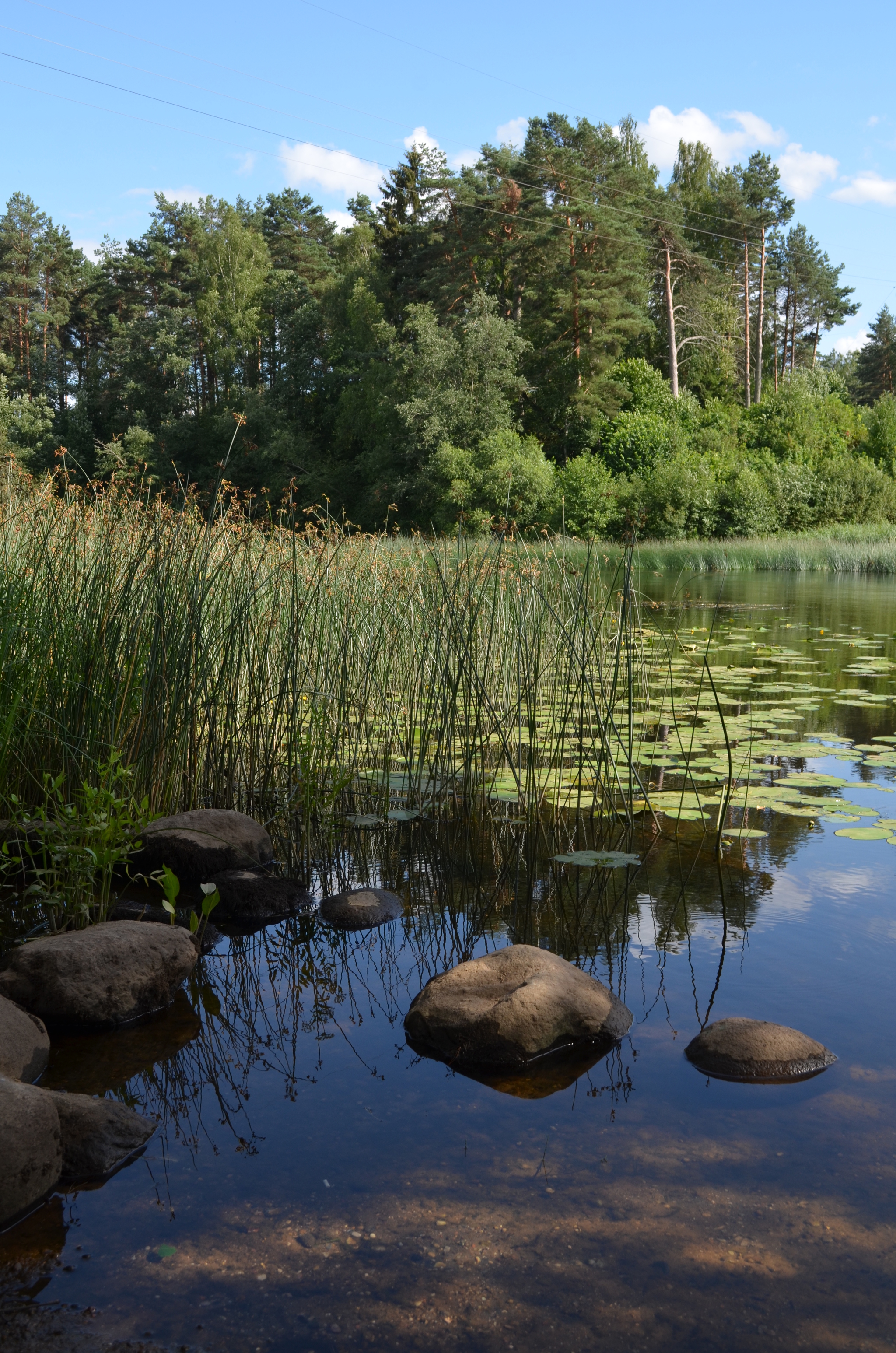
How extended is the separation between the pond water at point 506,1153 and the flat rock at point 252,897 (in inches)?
4.7

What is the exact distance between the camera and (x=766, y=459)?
27.7 m

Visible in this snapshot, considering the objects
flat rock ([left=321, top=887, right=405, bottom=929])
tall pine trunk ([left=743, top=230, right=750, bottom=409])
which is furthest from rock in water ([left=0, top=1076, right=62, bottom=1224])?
tall pine trunk ([left=743, top=230, right=750, bottom=409])

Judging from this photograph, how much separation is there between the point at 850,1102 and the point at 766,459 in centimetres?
2800

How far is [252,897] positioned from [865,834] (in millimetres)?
1861

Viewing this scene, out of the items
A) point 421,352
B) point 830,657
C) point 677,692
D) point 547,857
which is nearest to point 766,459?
point 421,352

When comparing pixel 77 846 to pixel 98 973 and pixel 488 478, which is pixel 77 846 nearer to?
pixel 98 973

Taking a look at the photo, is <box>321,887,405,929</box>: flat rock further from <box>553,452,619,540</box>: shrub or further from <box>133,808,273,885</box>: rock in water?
<box>553,452,619,540</box>: shrub

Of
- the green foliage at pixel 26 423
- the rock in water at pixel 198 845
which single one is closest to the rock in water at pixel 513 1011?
the rock in water at pixel 198 845

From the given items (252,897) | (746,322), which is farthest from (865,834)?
(746,322)

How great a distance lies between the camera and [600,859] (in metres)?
2.84

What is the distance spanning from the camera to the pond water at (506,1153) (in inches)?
51.4

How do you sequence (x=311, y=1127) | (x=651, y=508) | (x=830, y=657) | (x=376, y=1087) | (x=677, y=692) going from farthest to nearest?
(x=651, y=508), (x=830, y=657), (x=677, y=692), (x=376, y=1087), (x=311, y=1127)

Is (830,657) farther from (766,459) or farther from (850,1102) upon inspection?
(766,459)

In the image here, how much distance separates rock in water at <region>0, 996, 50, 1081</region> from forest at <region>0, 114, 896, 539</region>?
63.7 feet
